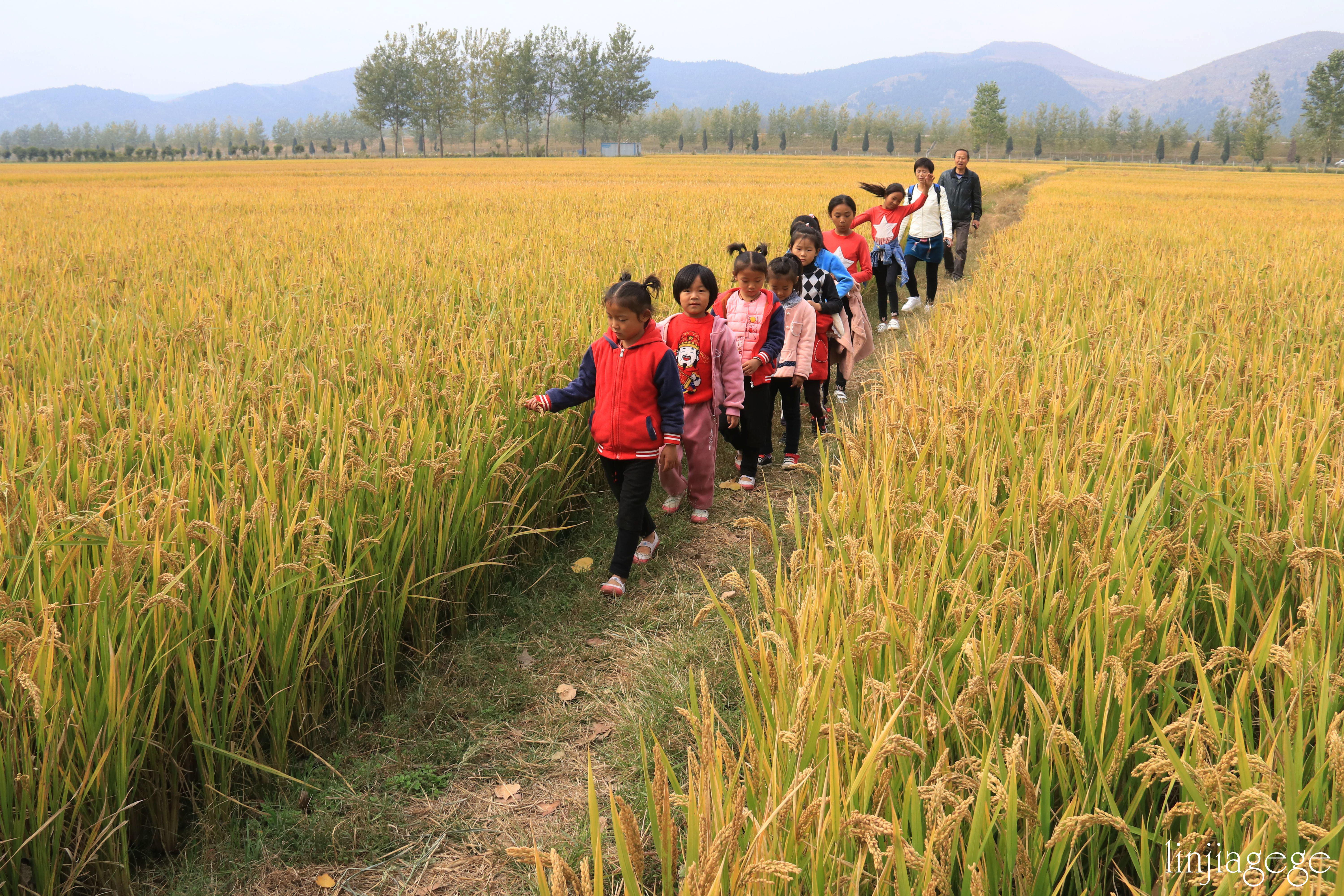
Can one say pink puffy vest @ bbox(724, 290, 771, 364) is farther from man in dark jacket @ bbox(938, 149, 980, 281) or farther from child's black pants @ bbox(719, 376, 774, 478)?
man in dark jacket @ bbox(938, 149, 980, 281)

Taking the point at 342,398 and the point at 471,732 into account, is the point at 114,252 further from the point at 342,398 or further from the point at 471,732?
the point at 471,732

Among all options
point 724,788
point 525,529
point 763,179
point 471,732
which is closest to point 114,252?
point 525,529

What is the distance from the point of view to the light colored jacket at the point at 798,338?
4.88 m

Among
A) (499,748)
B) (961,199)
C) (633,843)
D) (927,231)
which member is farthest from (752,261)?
(961,199)

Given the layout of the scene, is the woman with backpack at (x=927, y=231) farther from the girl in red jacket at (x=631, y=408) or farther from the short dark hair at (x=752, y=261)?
the girl in red jacket at (x=631, y=408)

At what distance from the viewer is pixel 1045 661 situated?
147 cm

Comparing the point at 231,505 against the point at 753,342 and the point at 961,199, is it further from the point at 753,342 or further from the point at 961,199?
the point at 961,199

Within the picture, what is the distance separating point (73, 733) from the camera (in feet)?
5.92

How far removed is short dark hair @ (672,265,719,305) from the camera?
4242mm

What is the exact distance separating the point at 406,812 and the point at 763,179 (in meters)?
27.7

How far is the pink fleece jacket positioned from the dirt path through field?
0.93 metres

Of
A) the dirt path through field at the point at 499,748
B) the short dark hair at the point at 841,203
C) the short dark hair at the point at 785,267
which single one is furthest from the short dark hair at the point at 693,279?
the short dark hair at the point at 841,203

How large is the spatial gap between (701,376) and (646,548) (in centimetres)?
113

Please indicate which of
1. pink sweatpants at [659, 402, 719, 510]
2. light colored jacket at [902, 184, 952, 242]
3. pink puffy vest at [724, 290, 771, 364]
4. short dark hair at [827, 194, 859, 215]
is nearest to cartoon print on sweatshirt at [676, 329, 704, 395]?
pink sweatpants at [659, 402, 719, 510]
